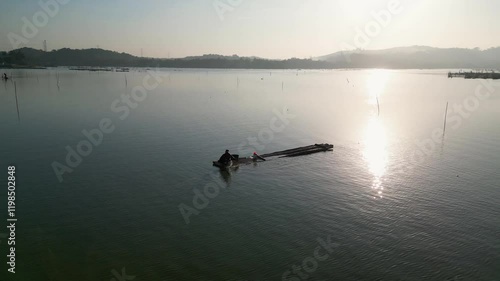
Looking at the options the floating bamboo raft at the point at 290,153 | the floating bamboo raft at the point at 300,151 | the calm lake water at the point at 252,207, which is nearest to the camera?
the calm lake water at the point at 252,207

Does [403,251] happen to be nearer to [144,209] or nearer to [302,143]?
[144,209]

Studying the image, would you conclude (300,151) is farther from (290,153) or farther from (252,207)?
(252,207)

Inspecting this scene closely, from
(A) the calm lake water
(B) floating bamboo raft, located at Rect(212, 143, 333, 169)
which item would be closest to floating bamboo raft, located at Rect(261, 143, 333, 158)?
(B) floating bamboo raft, located at Rect(212, 143, 333, 169)

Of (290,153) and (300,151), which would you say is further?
(300,151)

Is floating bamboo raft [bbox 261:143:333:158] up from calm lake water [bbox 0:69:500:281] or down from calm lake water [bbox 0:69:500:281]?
up

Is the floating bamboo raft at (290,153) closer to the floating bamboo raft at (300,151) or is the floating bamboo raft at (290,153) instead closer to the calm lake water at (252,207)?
the floating bamboo raft at (300,151)

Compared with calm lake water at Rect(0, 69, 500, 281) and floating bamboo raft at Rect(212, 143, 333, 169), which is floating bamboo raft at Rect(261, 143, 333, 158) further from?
calm lake water at Rect(0, 69, 500, 281)

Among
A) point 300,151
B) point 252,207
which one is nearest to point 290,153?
point 300,151

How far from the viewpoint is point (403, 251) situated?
551 inches

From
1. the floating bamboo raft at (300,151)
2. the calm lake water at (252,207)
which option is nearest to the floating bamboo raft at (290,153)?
the floating bamboo raft at (300,151)

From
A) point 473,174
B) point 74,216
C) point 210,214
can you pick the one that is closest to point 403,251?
point 210,214

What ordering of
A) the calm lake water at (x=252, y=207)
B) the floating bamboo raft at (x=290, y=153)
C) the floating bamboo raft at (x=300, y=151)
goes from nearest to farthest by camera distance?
the calm lake water at (x=252, y=207) → the floating bamboo raft at (x=290, y=153) → the floating bamboo raft at (x=300, y=151)

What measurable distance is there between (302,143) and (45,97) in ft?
170

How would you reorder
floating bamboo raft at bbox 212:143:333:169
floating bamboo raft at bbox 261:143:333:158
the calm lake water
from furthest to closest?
floating bamboo raft at bbox 261:143:333:158, floating bamboo raft at bbox 212:143:333:169, the calm lake water
